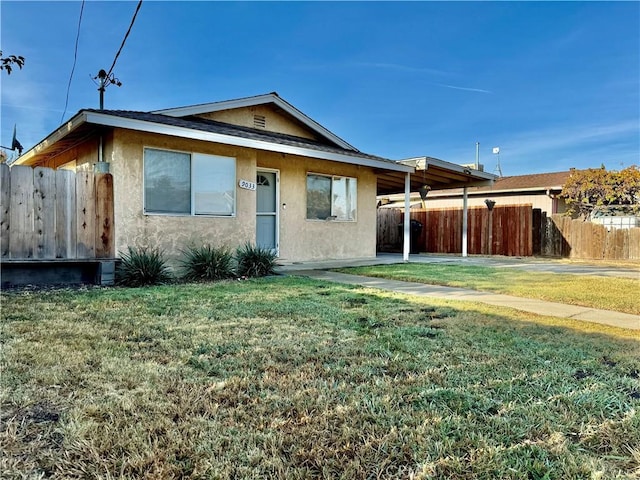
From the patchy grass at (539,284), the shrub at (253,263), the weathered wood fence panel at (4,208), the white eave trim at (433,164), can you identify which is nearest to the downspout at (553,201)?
the white eave trim at (433,164)

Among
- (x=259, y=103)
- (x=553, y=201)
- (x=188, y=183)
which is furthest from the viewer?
(x=553, y=201)

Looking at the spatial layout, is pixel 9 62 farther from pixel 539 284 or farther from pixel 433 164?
pixel 433 164

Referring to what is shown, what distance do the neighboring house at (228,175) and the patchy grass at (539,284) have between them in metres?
2.12

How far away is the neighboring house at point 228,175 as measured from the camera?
7.05 m

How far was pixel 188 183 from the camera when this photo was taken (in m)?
7.84

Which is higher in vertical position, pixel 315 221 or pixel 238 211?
pixel 238 211

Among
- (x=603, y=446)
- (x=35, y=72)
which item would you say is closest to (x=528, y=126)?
(x=35, y=72)

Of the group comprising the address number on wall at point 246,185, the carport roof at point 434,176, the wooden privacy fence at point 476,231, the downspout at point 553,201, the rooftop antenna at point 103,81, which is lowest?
the wooden privacy fence at point 476,231

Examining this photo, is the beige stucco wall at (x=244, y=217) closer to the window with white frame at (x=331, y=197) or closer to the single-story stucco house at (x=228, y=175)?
the single-story stucco house at (x=228, y=175)

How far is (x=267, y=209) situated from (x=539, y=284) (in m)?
5.94

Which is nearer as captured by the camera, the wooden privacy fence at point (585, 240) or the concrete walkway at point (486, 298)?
the concrete walkway at point (486, 298)

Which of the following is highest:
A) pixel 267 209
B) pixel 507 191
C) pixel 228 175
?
pixel 507 191

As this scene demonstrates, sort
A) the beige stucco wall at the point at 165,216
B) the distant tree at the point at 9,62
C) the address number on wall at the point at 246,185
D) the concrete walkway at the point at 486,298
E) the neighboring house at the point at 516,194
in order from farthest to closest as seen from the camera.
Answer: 1. the neighboring house at the point at 516,194
2. the address number on wall at the point at 246,185
3. the beige stucco wall at the point at 165,216
4. the distant tree at the point at 9,62
5. the concrete walkway at the point at 486,298

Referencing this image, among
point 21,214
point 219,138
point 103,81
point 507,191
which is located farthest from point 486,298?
point 507,191
